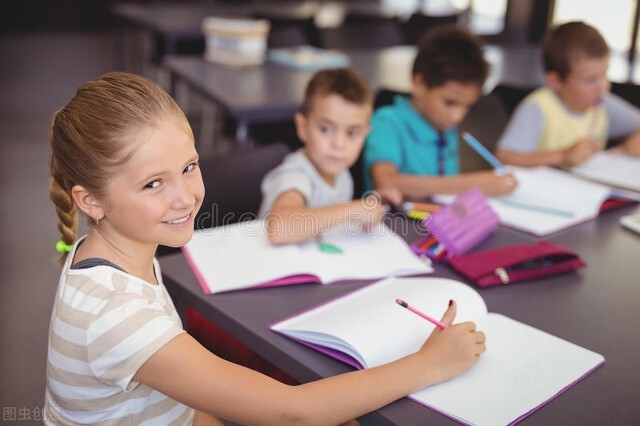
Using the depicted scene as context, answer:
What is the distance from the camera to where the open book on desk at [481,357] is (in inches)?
38.1

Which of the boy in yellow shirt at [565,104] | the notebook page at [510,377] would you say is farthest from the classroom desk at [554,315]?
the boy in yellow shirt at [565,104]

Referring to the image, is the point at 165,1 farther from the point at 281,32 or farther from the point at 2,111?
the point at 281,32

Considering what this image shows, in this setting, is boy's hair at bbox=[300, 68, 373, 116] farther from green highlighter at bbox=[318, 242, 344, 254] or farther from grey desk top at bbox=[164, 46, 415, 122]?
grey desk top at bbox=[164, 46, 415, 122]

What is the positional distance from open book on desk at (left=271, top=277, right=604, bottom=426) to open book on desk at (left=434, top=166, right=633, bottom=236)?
46 centimetres

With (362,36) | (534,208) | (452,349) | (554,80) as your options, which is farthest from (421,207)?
(362,36)

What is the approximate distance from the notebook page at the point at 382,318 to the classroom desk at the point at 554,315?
32 millimetres

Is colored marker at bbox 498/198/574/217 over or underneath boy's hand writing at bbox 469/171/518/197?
underneath

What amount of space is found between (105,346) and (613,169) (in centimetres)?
169

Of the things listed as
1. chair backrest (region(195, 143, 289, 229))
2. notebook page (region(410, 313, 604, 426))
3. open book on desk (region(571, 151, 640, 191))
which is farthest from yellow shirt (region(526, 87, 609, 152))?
notebook page (region(410, 313, 604, 426))

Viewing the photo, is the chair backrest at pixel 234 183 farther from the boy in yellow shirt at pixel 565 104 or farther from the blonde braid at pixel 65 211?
the boy in yellow shirt at pixel 565 104

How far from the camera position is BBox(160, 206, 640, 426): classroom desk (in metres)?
0.96

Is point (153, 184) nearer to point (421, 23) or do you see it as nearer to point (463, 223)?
point (463, 223)

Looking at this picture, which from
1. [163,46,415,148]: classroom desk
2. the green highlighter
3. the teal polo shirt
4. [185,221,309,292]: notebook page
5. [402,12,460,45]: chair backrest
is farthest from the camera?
[402,12,460,45]: chair backrest

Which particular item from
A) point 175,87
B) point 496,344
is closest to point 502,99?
point 175,87
